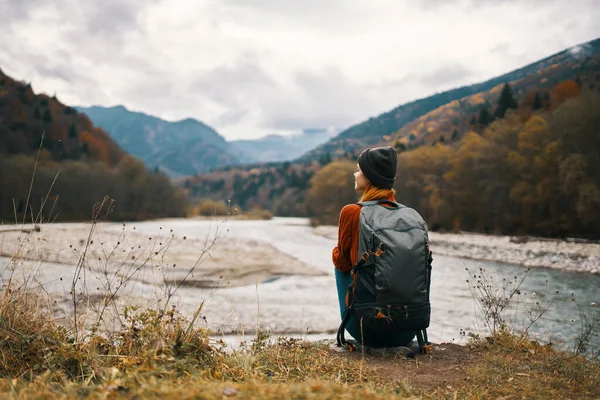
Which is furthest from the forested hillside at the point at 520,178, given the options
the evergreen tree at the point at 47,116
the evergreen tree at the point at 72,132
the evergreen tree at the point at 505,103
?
the evergreen tree at the point at 47,116

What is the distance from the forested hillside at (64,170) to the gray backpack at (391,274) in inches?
1595

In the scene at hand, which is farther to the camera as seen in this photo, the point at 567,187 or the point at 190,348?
the point at 567,187

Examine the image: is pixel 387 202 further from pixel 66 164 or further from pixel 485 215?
pixel 66 164

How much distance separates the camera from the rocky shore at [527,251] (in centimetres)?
2200

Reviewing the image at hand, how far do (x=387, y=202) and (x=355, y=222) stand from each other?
0.42m

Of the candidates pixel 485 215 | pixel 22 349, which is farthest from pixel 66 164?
pixel 22 349

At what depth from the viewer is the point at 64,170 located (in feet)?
190

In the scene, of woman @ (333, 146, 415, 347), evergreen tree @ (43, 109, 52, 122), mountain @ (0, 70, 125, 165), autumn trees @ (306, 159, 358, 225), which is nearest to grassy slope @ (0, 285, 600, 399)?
woman @ (333, 146, 415, 347)

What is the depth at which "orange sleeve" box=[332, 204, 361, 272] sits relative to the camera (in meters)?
3.99

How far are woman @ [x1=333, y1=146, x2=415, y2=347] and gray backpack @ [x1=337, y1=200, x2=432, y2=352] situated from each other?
0.60 ft

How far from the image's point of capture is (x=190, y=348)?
345 cm

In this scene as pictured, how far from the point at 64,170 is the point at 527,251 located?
56295mm

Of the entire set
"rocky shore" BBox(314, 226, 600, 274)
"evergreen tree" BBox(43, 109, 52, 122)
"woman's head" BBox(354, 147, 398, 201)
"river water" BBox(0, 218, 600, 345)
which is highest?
"evergreen tree" BBox(43, 109, 52, 122)

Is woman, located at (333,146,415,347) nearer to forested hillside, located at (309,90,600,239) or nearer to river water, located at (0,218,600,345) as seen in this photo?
river water, located at (0,218,600,345)
